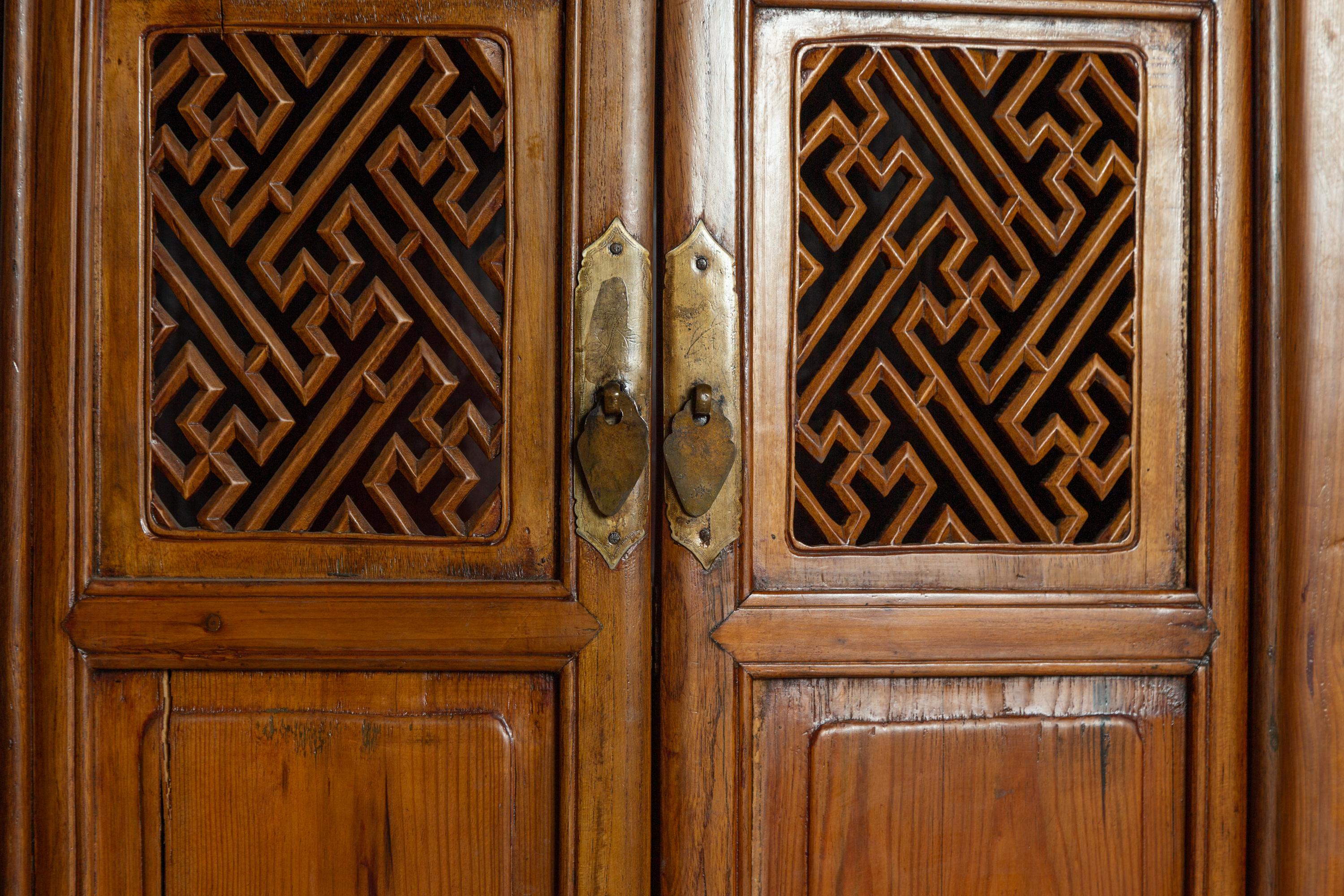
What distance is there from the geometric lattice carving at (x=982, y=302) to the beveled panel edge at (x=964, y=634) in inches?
2.6

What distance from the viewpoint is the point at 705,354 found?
2.64 ft

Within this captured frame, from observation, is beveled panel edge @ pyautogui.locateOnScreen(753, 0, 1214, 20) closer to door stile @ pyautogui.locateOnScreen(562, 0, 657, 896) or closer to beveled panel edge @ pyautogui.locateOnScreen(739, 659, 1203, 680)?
door stile @ pyautogui.locateOnScreen(562, 0, 657, 896)

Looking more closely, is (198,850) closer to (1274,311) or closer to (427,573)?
(427,573)

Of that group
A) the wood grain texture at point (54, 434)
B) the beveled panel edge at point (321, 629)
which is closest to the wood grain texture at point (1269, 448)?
the beveled panel edge at point (321, 629)

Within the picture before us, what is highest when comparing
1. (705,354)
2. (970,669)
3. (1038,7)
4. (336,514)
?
(1038,7)

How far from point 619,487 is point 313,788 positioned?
14.7 inches

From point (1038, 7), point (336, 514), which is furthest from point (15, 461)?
point (1038, 7)

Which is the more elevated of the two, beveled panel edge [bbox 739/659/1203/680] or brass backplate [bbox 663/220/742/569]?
brass backplate [bbox 663/220/742/569]

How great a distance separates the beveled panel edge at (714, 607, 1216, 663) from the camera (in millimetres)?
808

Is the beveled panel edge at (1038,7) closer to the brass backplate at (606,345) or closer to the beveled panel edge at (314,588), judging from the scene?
the brass backplate at (606,345)

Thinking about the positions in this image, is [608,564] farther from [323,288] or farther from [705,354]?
[323,288]

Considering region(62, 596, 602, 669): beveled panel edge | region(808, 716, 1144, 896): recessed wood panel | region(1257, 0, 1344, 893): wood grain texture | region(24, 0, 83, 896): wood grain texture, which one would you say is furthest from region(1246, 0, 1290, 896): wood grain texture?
region(24, 0, 83, 896): wood grain texture

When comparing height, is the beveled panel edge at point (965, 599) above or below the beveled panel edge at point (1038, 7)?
below

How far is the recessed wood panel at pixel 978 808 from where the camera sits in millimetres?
813
